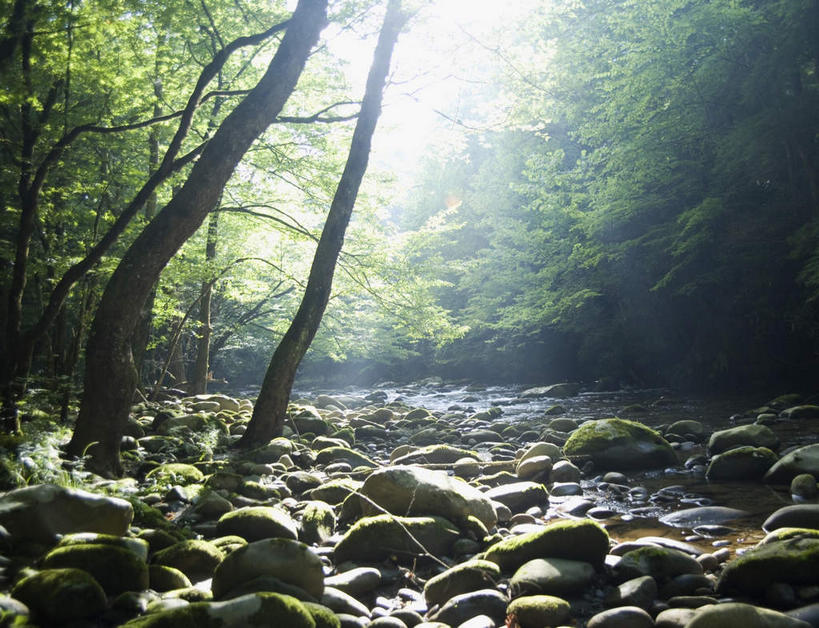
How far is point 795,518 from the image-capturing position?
3.79 metres

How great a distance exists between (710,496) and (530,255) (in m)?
17.2

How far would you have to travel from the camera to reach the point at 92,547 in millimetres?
2627

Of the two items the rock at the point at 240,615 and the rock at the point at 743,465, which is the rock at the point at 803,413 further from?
the rock at the point at 240,615

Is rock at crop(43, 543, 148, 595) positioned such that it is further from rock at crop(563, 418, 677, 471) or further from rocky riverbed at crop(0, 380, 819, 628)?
rock at crop(563, 418, 677, 471)

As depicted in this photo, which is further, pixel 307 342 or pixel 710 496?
pixel 307 342

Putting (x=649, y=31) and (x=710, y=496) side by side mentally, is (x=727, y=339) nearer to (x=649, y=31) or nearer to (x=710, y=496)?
(x=649, y=31)

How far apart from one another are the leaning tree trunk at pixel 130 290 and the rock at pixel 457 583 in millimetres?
3160

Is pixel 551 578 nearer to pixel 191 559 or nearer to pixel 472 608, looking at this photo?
pixel 472 608

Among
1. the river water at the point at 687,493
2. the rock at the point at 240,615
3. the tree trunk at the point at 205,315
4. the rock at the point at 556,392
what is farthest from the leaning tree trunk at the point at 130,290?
the rock at the point at 556,392

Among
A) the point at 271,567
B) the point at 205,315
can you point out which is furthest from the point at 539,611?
the point at 205,315

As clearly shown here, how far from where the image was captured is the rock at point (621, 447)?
6297 millimetres

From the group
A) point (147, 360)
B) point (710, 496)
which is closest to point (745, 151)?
point (710, 496)

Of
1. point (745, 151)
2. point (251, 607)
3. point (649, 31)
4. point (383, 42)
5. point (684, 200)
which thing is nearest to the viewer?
point (251, 607)

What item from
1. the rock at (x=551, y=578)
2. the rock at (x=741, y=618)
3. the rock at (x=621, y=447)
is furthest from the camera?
the rock at (x=621, y=447)
